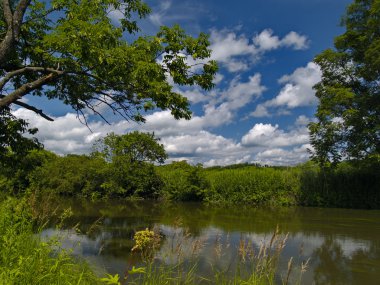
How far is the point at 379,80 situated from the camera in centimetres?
2278

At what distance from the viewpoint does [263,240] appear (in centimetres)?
838

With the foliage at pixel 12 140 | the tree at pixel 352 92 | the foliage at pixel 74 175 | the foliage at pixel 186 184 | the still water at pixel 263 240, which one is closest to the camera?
the still water at pixel 263 240

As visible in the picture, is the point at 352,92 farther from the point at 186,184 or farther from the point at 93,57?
the point at 93,57

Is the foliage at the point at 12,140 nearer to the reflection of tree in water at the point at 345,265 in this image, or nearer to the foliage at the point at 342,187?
the reflection of tree in water at the point at 345,265

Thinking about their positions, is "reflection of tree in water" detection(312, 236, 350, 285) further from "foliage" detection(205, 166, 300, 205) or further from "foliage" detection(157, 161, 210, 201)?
"foliage" detection(157, 161, 210, 201)

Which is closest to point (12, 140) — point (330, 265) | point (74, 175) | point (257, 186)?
point (330, 265)

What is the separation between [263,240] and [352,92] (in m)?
18.6

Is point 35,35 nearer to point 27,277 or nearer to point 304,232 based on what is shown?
point 27,277

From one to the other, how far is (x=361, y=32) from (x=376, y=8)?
2.63 meters

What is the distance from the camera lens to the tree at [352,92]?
22.1 meters

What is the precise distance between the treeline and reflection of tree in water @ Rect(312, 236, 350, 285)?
41.2 ft

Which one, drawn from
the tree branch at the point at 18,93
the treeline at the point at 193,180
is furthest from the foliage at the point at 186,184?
the tree branch at the point at 18,93

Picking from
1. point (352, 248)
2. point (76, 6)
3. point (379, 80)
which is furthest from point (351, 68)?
point (76, 6)

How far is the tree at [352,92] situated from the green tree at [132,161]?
44.1ft
